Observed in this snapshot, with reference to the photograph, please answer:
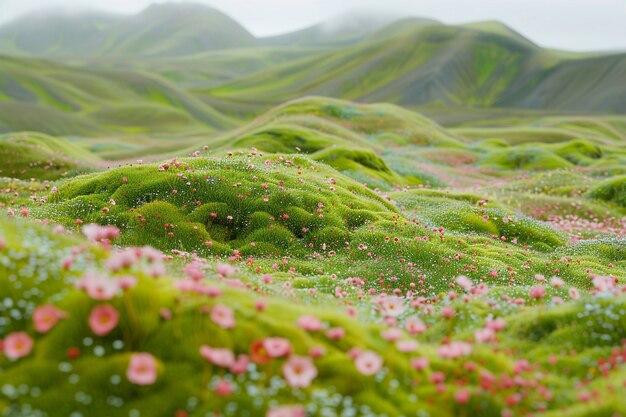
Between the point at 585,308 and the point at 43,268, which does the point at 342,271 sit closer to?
the point at 585,308

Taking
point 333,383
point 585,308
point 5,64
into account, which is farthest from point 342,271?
point 5,64

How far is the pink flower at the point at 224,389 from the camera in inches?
235

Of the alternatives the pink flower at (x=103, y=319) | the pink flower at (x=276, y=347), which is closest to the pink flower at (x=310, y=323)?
the pink flower at (x=276, y=347)

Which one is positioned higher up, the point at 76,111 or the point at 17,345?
the point at 17,345

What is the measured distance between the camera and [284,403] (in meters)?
6.26

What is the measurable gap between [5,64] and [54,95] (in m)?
36.5

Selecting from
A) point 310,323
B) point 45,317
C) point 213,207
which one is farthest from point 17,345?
point 213,207

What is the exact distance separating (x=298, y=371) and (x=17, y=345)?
3709 millimetres

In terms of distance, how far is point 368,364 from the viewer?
264 inches

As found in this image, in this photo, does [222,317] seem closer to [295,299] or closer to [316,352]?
[316,352]

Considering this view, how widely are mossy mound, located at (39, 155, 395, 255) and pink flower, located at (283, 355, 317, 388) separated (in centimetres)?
1098

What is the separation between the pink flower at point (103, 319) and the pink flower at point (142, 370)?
621 millimetres

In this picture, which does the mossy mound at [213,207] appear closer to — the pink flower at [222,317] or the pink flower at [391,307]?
the pink flower at [391,307]

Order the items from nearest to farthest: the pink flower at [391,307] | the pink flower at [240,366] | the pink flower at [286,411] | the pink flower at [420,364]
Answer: the pink flower at [286,411] → the pink flower at [240,366] → the pink flower at [420,364] → the pink flower at [391,307]
